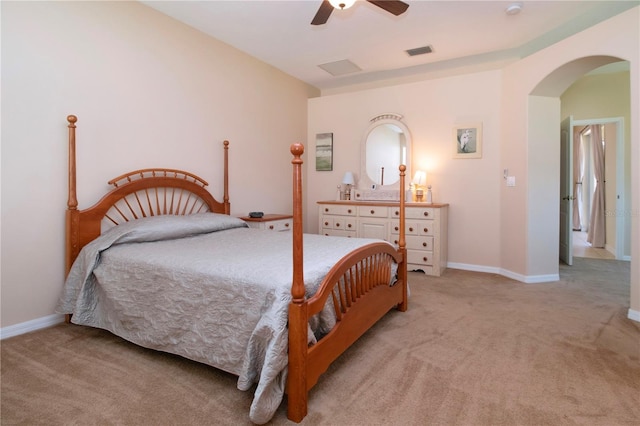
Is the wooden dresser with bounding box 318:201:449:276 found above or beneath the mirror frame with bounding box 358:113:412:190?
beneath

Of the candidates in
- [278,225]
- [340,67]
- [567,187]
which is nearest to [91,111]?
[278,225]

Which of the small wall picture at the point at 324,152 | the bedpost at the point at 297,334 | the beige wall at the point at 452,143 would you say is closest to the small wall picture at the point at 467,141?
the beige wall at the point at 452,143

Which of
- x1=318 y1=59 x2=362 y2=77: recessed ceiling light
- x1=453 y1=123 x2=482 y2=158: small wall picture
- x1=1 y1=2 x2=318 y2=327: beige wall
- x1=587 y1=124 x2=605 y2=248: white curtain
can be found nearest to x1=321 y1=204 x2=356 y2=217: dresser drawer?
x1=1 y1=2 x2=318 y2=327: beige wall

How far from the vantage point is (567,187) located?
4344 mm

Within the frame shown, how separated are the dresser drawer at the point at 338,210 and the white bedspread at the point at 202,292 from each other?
1.70m

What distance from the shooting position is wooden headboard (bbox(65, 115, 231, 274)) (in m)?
2.45

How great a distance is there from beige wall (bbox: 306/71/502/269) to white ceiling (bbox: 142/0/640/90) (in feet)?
1.24

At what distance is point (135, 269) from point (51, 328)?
1.00m

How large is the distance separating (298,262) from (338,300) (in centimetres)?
55

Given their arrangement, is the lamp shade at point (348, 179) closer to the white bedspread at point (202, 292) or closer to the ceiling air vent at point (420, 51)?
the ceiling air vent at point (420, 51)

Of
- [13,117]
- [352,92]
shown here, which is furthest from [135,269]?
[352,92]

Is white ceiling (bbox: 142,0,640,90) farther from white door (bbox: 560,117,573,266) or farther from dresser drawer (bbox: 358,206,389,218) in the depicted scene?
dresser drawer (bbox: 358,206,389,218)

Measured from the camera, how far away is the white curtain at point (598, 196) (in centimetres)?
514

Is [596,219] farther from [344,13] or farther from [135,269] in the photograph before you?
[135,269]
